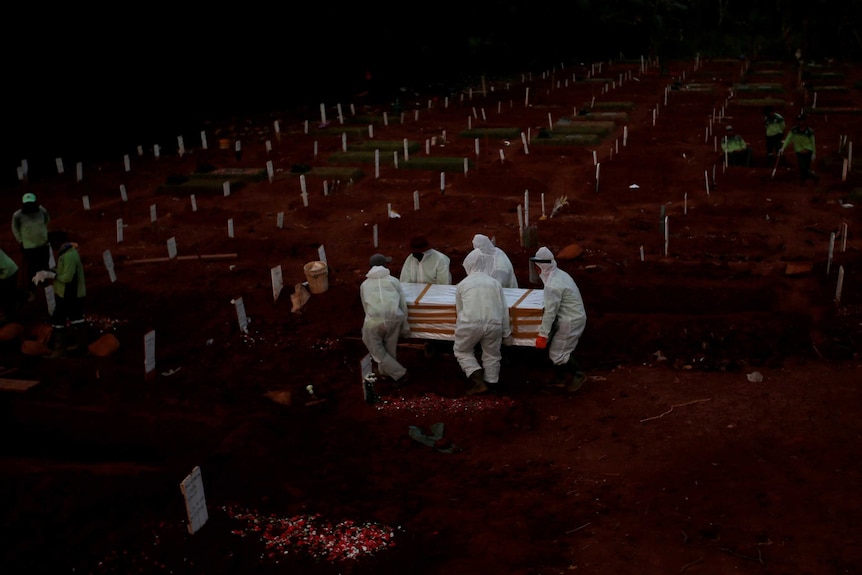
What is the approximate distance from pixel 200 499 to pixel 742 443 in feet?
15.1

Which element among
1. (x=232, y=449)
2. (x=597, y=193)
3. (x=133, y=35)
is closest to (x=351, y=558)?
(x=232, y=449)

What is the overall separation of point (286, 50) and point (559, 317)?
25.5 m

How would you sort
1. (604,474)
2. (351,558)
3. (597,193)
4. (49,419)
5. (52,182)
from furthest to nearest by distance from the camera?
1. (52,182)
2. (597,193)
3. (49,419)
4. (604,474)
5. (351,558)

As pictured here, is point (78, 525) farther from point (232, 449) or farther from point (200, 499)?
point (232, 449)

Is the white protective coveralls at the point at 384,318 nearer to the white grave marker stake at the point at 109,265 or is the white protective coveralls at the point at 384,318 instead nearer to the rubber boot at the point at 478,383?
the rubber boot at the point at 478,383

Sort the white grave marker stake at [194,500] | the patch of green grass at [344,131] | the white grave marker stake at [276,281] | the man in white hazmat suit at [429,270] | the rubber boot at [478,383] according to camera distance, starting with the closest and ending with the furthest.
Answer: the white grave marker stake at [194,500] → the rubber boot at [478,383] → the man in white hazmat suit at [429,270] → the white grave marker stake at [276,281] → the patch of green grass at [344,131]

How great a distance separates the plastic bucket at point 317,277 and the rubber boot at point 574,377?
385cm

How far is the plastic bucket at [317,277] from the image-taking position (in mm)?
11086

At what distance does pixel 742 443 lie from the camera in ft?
23.7

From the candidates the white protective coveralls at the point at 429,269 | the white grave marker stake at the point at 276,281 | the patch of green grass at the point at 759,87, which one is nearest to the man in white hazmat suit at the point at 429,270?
the white protective coveralls at the point at 429,269

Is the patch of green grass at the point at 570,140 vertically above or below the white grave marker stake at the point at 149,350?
above

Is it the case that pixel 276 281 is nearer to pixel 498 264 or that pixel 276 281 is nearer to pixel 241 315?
pixel 241 315

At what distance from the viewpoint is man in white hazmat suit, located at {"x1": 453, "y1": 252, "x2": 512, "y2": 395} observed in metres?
8.17

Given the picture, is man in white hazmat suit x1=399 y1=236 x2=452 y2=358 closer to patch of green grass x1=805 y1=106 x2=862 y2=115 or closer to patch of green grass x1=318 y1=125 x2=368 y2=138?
patch of green grass x1=318 y1=125 x2=368 y2=138
